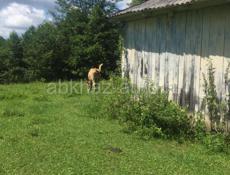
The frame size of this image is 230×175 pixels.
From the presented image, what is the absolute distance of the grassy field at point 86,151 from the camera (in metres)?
7.23

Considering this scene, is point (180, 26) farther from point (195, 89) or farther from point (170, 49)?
point (195, 89)

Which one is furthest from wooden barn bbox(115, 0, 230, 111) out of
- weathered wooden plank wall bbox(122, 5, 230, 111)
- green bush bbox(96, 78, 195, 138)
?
green bush bbox(96, 78, 195, 138)

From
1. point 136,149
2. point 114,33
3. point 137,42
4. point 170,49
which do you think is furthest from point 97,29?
point 136,149

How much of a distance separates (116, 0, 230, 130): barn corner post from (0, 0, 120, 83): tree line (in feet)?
48.8

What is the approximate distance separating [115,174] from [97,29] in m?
22.2

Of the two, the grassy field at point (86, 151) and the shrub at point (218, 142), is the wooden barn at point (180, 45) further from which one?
the grassy field at point (86, 151)

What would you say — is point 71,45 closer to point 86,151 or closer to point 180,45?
point 180,45

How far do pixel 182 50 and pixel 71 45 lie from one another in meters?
19.8

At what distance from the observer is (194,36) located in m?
9.73

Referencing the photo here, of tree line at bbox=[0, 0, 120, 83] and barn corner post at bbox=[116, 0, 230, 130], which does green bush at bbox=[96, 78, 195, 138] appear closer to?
barn corner post at bbox=[116, 0, 230, 130]

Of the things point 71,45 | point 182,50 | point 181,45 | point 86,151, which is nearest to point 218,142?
point 86,151

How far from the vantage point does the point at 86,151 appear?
831 centimetres

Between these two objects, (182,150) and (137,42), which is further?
(137,42)

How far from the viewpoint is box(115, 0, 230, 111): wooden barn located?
8875mm
